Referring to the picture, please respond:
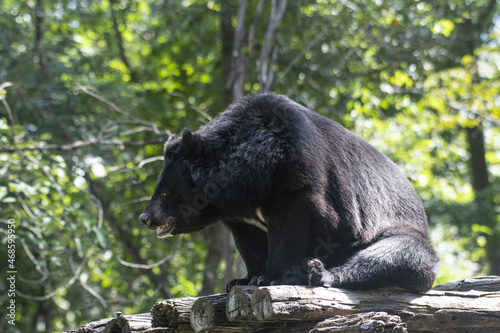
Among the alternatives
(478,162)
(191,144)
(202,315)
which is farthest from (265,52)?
(478,162)

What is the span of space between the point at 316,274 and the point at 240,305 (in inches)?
23.4

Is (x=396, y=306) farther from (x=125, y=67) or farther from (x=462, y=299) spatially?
(x=125, y=67)

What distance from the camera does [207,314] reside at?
120 inches

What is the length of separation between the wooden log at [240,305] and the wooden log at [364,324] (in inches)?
14.6

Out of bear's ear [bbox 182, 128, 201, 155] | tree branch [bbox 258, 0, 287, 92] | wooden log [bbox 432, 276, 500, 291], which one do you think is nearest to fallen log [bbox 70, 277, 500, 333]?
wooden log [bbox 432, 276, 500, 291]

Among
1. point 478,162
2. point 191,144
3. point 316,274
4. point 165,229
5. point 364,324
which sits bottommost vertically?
point 364,324

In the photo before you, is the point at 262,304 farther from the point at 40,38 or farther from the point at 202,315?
the point at 40,38

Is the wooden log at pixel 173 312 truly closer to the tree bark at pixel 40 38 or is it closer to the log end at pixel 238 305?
the log end at pixel 238 305

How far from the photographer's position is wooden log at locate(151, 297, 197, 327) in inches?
124

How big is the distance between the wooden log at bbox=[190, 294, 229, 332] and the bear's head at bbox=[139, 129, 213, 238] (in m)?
0.96

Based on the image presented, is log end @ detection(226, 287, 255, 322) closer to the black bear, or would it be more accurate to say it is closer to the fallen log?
the fallen log

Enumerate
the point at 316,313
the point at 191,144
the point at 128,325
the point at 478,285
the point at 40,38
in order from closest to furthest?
the point at 316,313 < the point at 128,325 < the point at 191,144 < the point at 478,285 < the point at 40,38

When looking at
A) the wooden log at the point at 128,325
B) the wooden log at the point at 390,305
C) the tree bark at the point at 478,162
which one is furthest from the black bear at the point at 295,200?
the tree bark at the point at 478,162

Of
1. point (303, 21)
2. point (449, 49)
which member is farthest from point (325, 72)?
point (449, 49)
